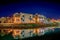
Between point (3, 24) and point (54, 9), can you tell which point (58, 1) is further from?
point (3, 24)

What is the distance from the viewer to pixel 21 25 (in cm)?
226

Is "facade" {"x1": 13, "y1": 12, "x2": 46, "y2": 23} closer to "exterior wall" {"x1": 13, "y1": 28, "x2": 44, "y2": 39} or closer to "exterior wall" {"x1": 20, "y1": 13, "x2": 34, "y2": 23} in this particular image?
"exterior wall" {"x1": 20, "y1": 13, "x2": 34, "y2": 23}

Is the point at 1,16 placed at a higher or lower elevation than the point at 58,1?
lower

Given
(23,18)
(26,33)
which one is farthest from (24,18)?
(26,33)

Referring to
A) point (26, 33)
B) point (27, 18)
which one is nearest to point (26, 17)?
point (27, 18)

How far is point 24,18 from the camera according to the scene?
225 centimetres

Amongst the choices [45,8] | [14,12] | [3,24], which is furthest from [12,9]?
[45,8]

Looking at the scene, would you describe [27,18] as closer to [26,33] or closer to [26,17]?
[26,17]

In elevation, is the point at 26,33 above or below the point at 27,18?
below

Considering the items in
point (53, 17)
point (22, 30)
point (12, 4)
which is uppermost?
point (12, 4)

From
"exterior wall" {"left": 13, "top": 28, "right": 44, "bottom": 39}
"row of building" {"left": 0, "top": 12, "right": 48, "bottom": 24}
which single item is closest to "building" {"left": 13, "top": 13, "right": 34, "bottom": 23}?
"row of building" {"left": 0, "top": 12, "right": 48, "bottom": 24}

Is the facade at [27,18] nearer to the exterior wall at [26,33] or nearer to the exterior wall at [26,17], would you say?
the exterior wall at [26,17]

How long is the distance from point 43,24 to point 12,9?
49 centimetres

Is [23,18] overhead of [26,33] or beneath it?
overhead
